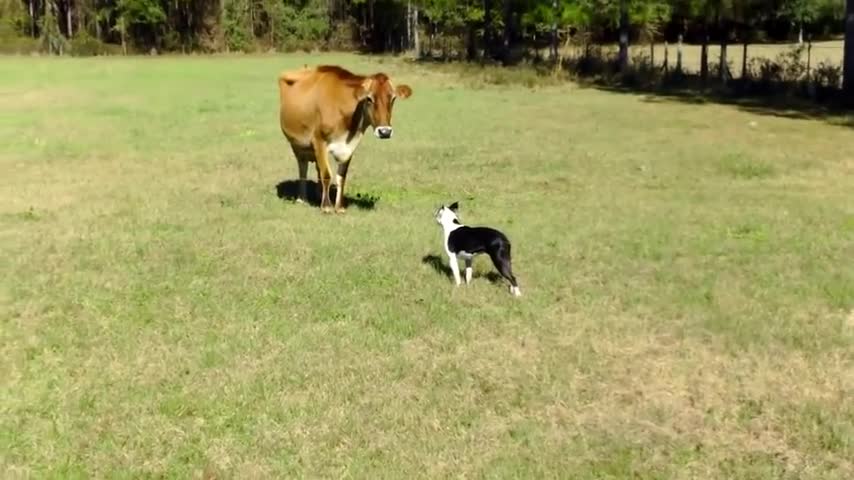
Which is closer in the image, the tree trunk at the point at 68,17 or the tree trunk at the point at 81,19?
the tree trunk at the point at 68,17

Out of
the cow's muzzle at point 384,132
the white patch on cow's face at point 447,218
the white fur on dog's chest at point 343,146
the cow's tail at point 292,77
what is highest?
the cow's tail at point 292,77

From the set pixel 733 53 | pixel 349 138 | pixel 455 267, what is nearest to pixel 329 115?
pixel 349 138

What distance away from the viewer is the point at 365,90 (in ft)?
34.7

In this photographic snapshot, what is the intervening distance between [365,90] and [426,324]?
13.3 feet

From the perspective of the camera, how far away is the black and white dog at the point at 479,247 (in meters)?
7.86

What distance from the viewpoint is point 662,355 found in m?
6.84

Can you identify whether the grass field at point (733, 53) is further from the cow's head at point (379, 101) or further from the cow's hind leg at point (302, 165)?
the cow's head at point (379, 101)

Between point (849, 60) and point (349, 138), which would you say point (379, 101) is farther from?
point (849, 60)

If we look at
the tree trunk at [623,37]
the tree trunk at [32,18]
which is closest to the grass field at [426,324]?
the tree trunk at [623,37]

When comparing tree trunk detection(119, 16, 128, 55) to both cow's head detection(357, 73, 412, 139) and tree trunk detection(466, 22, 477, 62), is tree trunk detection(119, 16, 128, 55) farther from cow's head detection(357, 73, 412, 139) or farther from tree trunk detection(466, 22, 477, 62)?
cow's head detection(357, 73, 412, 139)

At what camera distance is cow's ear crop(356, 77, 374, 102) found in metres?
10.5

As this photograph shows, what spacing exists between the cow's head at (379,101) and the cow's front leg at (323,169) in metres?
1.14

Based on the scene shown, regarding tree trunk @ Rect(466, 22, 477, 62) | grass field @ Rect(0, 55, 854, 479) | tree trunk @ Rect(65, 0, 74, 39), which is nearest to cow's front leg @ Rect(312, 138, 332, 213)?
grass field @ Rect(0, 55, 854, 479)

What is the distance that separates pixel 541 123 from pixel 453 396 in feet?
54.2
